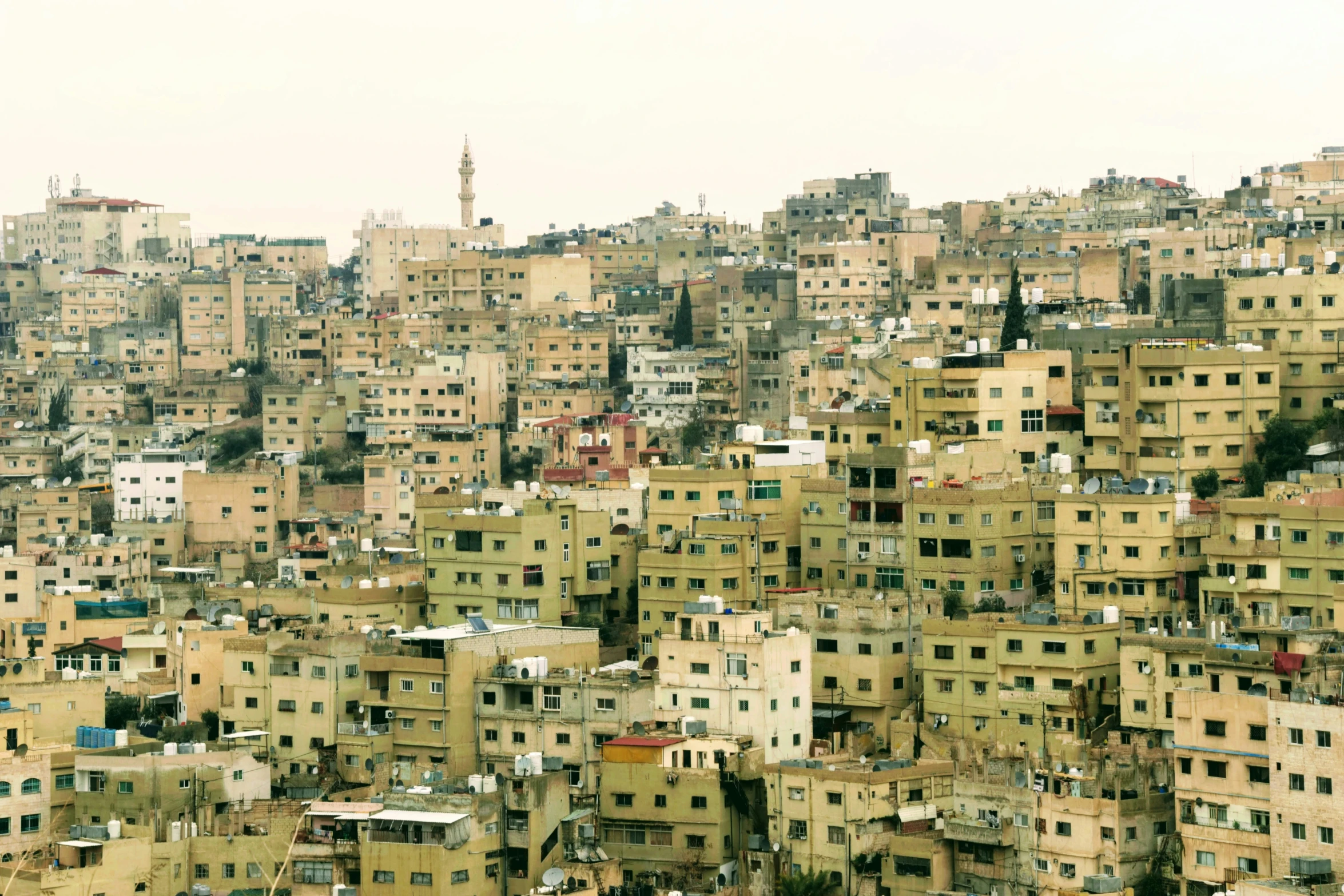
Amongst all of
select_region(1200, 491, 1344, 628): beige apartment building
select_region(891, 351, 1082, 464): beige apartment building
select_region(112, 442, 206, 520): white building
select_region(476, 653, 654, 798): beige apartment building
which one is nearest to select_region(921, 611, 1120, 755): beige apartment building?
select_region(1200, 491, 1344, 628): beige apartment building

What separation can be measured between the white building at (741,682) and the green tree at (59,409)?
45545mm

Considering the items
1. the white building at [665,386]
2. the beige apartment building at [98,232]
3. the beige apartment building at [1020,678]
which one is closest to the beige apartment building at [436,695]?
the beige apartment building at [1020,678]

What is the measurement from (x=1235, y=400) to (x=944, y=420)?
5.71 m

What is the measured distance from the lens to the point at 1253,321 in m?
60.1

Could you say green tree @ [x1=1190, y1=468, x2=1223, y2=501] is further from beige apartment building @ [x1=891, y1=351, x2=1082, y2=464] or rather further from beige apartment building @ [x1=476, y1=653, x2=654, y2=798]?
beige apartment building @ [x1=476, y1=653, x2=654, y2=798]

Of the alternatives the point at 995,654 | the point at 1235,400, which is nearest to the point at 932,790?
the point at 995,654

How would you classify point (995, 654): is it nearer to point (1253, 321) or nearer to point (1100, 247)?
point (1253, 321)

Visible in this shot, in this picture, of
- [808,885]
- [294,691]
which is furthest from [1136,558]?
[294,691]

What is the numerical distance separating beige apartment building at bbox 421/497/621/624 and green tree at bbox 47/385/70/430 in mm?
36479

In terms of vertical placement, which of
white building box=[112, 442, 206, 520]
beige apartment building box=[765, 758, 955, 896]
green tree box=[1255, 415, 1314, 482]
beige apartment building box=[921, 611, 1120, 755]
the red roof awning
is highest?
green tree box=[1255, 415, 1314, 482]

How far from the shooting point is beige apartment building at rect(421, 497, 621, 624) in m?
53.8

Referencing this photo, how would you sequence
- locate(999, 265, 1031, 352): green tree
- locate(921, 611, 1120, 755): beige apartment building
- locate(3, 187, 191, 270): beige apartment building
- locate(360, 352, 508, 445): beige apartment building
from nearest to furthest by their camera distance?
1. locate(921, 611, 1120, 755): beige apartment building
2. locate(999, 265, 1031, 352): green tree
3. locate(360, 352, 508, 445): beige apartment building
4. locate(3, 187, 191, 270): beige apartment building

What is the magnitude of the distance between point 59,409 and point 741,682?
47869 millimetres

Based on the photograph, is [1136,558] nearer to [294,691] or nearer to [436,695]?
[436,695]
